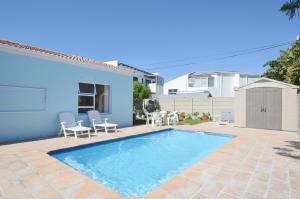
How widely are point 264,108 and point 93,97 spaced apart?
473 inches

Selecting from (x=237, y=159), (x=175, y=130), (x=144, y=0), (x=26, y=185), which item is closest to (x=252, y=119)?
(x=175, y=130)

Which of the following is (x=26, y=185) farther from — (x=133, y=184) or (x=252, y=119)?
(x=252, y=119)

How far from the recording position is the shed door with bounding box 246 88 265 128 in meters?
14.3

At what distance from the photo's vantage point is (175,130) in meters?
14.3

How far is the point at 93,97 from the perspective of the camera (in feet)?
42.3

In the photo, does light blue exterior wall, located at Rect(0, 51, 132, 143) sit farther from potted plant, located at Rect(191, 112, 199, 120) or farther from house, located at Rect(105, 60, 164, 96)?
house, located at Rect(105, 60, 164, 96)

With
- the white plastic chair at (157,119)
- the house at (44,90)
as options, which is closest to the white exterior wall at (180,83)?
the white plastic chair at (157,119)

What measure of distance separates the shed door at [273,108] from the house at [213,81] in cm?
2418

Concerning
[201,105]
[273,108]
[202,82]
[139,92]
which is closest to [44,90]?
[273,108]

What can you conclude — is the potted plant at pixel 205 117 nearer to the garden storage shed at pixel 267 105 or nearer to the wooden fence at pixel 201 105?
the wooden fence at pixel 201 105

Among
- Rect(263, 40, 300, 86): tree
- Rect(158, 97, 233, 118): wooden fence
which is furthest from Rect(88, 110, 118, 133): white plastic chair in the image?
Rect(263, 40, 300, 86): tree

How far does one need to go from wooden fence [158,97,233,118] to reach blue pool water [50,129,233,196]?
902cm

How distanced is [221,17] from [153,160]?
1574 cm

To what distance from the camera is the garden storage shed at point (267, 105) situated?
13.2 m
